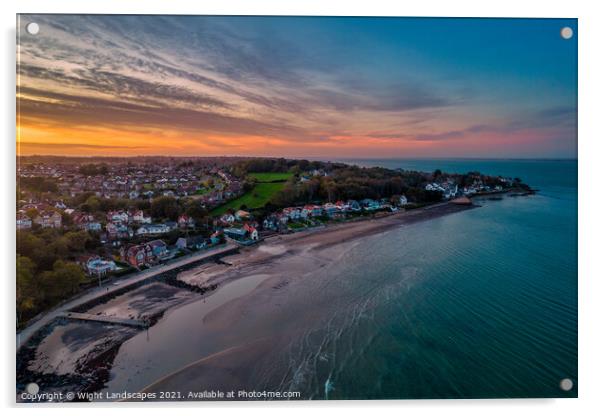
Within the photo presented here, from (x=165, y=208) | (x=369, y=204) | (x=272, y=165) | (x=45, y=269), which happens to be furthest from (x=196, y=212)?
(x=369, y=204)

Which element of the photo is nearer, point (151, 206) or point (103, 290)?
point (103, 290)

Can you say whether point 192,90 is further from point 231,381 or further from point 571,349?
point 571,349

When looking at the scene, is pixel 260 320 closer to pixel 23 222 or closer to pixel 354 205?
pixel 23 222

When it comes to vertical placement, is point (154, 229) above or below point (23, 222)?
below

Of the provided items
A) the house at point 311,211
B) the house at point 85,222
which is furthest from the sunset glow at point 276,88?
the house at point 311,211

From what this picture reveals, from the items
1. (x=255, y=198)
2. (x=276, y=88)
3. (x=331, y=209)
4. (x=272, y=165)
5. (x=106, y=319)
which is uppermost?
(x=276, y=88)

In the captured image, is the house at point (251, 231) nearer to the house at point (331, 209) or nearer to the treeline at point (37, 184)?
the house at point (331, 209)
